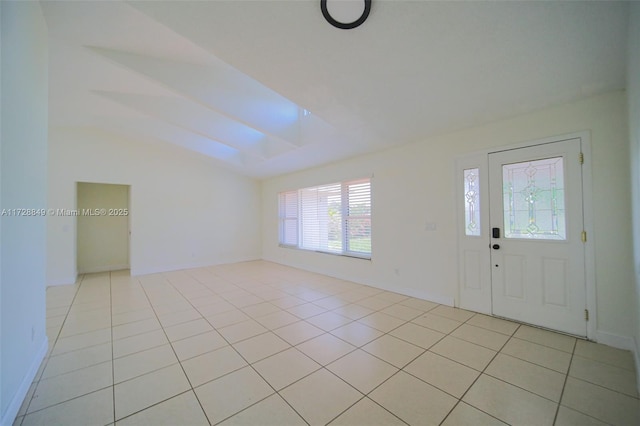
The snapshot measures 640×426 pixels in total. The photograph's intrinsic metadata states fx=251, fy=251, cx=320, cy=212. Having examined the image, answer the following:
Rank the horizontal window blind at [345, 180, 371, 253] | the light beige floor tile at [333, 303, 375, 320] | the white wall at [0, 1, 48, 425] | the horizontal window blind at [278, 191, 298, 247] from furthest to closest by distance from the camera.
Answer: the horizontal window blind at [278, 191, 298, 247] → the horizontal window blind at [345, 180, 371, 253] → the light beige floor tile at [333, 303, 375, 320] → the white wall at [0, 1, 48, 425]

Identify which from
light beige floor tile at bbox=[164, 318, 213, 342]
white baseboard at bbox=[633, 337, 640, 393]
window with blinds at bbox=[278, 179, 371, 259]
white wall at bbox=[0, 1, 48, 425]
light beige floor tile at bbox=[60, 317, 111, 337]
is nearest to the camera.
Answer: white wall at bbox=[0, 1, 48, 425]

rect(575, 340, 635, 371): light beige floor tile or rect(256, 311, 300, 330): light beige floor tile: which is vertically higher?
rect(575, 340, 635, 371): light beige floor tile

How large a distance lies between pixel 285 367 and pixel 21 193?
7.64 ft

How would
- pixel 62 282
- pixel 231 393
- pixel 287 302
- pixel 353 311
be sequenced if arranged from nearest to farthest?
pixel 231 393 < pixel 353 311 < pixel 287 302 < pixel 62 282

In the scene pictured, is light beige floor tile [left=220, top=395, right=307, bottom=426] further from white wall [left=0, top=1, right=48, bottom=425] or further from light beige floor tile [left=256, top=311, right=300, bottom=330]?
white wall [left=0, top=1, right=48, bottom=425]

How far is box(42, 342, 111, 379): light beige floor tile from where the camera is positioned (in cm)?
211

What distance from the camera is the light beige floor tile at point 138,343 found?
7.94ft

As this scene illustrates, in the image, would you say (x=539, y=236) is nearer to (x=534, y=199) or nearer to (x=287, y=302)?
(x=534, y=199)

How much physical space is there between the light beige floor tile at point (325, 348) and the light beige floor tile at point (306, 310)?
0.62 metres

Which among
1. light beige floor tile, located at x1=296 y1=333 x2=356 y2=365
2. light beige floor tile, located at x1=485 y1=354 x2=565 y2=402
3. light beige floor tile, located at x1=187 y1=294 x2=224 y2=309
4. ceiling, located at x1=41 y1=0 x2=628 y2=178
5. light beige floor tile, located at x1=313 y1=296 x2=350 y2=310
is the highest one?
ceiling, located at x1=41 y1=0 x2=628 y2=178

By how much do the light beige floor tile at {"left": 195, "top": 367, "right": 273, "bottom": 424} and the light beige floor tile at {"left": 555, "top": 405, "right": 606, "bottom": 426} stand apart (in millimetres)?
1870

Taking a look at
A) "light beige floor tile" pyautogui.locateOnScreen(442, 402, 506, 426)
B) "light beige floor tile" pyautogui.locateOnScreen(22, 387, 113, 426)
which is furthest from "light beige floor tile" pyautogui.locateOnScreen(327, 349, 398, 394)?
"light beige floor tile" pyautogui.locateOnScreen(22, 387, 113, 426)

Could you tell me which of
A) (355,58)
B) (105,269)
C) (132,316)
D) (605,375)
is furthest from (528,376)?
(105,269)

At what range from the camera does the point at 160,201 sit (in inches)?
240
